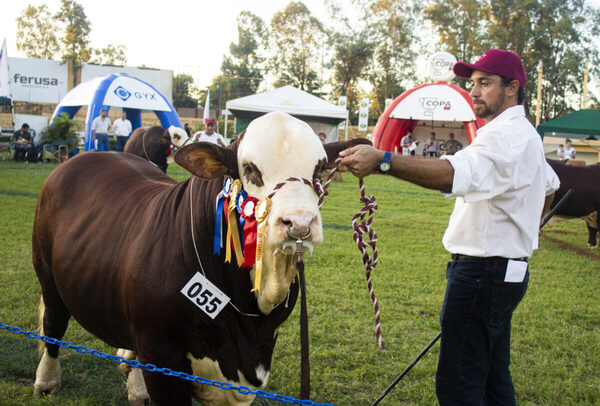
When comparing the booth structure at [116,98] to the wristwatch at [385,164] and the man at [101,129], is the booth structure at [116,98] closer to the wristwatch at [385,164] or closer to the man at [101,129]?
the man at [101,129]

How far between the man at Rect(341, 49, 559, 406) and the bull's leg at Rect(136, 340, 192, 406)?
1.24 metres

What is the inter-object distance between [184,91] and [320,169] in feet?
178

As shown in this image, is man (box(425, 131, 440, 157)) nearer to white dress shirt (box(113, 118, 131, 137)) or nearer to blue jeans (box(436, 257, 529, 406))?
white dress shirt (box(113, 118, 131, 137))

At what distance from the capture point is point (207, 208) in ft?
8.47

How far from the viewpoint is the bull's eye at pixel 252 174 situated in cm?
227

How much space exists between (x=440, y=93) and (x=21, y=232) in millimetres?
16049

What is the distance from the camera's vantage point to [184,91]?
5384 cm

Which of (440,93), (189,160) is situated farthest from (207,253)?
(440,93)

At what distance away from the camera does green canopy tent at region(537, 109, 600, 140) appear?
58.1ft

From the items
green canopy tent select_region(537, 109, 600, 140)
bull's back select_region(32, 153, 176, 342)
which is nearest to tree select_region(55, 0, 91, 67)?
green canopy tent select_region(537, 109, 600, 140)

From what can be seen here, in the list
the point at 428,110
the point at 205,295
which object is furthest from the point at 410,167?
the point at 428,110

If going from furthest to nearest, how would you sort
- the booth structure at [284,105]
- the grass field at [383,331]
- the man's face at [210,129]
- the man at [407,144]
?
the man at [407,144]
the booth structure at [284,105]
the man's face at [210,129]
the grass field at [383,331]

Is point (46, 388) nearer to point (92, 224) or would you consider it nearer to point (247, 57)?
point (92, 224)

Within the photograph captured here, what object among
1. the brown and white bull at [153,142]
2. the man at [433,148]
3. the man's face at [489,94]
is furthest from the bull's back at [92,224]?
the man at [433,148]
